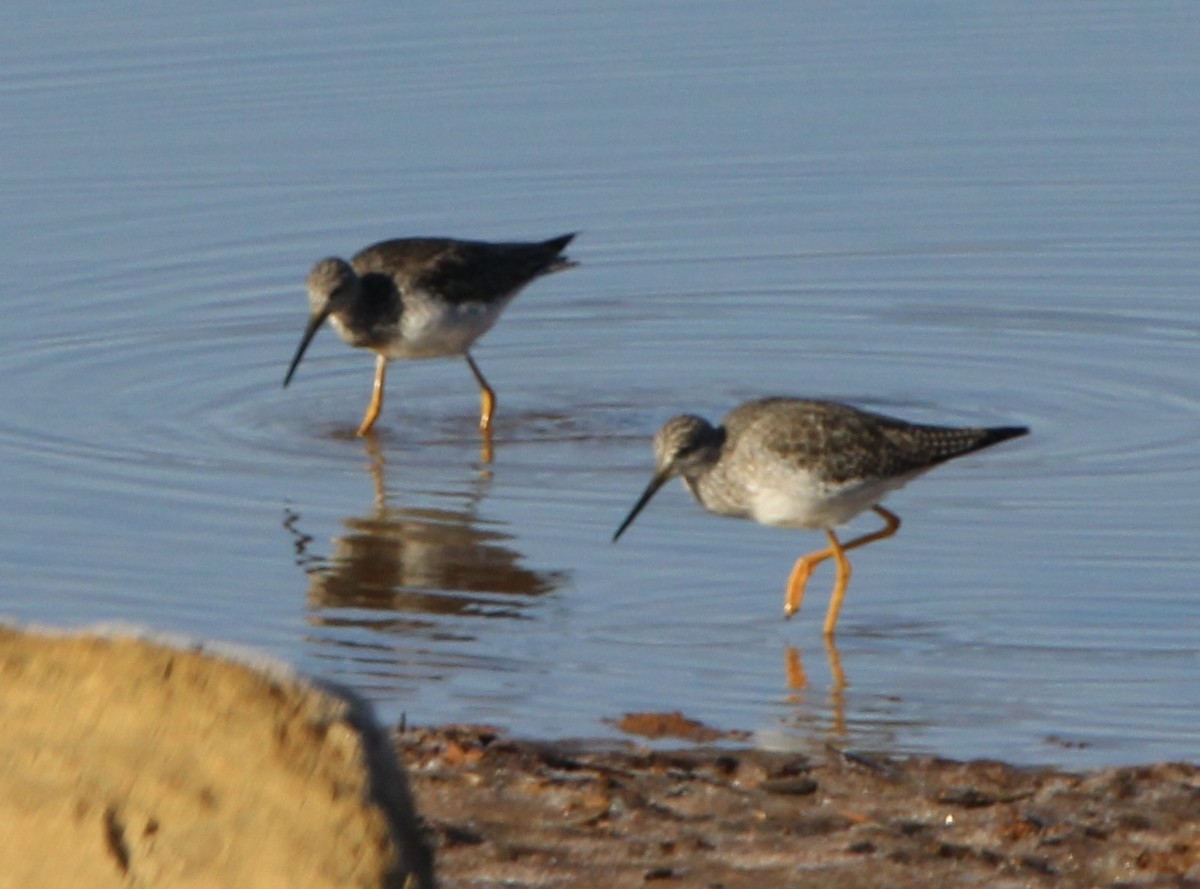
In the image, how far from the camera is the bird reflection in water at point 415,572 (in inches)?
352

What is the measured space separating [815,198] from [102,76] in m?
5.69

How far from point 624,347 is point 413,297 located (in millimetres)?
1249

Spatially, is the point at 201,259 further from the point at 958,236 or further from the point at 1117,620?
the point at 1117,620

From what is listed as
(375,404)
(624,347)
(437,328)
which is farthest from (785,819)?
(624,347)

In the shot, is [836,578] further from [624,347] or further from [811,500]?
[624,347]

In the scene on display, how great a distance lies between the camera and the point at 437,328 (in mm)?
12258

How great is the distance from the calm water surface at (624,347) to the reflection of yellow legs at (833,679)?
0.9 inches

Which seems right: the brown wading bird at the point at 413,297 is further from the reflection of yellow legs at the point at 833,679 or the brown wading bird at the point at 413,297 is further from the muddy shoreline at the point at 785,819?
the muddy shoreline at the point at 785,819

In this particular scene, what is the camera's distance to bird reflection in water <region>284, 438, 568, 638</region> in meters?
8.95

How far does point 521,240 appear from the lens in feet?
47.5

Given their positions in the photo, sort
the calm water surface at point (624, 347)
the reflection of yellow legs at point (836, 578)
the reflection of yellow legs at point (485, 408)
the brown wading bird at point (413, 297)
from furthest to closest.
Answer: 1. the brown wading bird at point (413, 297)
2. the reflection of yellow legs at point (485, 408)
3. the reflection of yellow legs at point (836, 578)
4. the calm water surface at point (624, 347)

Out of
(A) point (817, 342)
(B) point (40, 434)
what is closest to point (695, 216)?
(A) point (817, 342)

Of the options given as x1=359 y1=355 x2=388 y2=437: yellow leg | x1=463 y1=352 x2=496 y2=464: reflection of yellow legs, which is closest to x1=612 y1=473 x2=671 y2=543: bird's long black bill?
x1=463 y1=352 x2=496 y2=464: reflection of yellow legs

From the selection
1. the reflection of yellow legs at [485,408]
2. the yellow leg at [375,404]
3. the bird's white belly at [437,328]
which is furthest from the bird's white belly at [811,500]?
the bird's white belly at [437,328]
